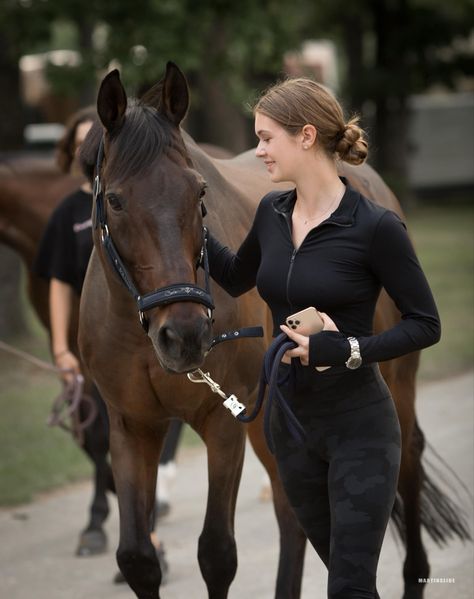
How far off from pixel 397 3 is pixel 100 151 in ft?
73.3

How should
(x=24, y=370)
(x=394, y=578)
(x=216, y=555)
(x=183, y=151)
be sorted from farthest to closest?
(x=24, y=370)
(x=394, y=578)
(x=216, y=555)
(x=183, y=151)

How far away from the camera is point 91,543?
5.62 m

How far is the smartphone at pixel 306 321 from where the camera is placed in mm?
3045

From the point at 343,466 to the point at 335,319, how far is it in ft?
1.42

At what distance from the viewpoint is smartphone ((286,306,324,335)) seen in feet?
9.99

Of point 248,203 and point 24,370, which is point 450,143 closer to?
point 24,370

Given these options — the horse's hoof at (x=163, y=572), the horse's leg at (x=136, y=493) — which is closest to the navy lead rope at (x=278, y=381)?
the horse's leg at (x=136, y=493)

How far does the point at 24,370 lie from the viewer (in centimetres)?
1091

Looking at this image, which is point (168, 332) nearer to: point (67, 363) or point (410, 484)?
point (410, 484)

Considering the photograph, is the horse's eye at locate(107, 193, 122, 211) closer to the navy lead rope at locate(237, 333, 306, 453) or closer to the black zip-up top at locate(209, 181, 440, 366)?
the black zip-up top at locate(209, 181, 440, 366)

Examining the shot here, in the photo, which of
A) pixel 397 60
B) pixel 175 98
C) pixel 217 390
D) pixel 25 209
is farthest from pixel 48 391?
pixel 397 60

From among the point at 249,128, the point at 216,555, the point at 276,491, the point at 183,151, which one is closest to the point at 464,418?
the point at 276,491

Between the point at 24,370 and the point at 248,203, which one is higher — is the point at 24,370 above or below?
below

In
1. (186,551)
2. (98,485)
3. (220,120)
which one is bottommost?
(220,120)
